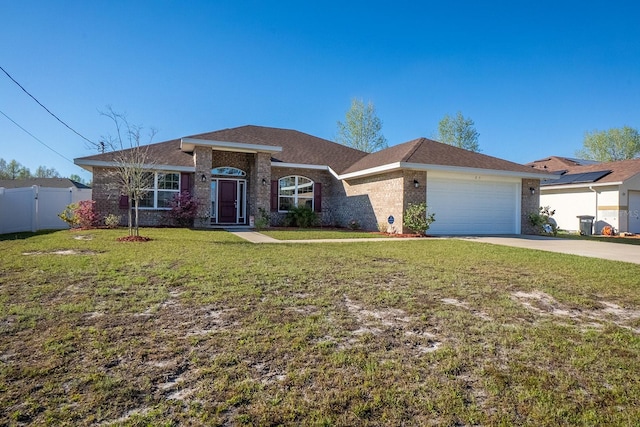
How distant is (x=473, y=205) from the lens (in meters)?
15.4

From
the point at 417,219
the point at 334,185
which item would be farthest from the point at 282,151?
the point at 417,219

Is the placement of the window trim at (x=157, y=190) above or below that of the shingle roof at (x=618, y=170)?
below

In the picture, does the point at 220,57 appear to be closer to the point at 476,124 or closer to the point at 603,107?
the point at 603,107

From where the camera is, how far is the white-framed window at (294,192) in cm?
1809

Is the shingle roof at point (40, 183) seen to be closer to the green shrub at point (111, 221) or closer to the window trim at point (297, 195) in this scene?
the green shrub at point (111, 221)

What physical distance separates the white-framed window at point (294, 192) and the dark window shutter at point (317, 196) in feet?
0.52

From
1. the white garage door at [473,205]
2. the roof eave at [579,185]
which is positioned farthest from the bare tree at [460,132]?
the white garage door at [473,205]

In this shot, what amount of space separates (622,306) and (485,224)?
11531 mm

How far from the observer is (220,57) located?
58.7 ft

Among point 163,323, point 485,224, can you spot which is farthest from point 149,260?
point 485,224

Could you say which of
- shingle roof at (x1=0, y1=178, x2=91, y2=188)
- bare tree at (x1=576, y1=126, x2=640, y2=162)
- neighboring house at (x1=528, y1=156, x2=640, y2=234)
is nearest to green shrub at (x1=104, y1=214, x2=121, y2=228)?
neighboring house at (x1=528, y1=156, x2=640, y2=234)

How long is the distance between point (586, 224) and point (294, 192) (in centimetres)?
1560

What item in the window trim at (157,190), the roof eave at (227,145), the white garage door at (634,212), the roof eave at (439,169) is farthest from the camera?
the white garage door at (634,212)

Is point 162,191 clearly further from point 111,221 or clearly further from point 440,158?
point 440,158
